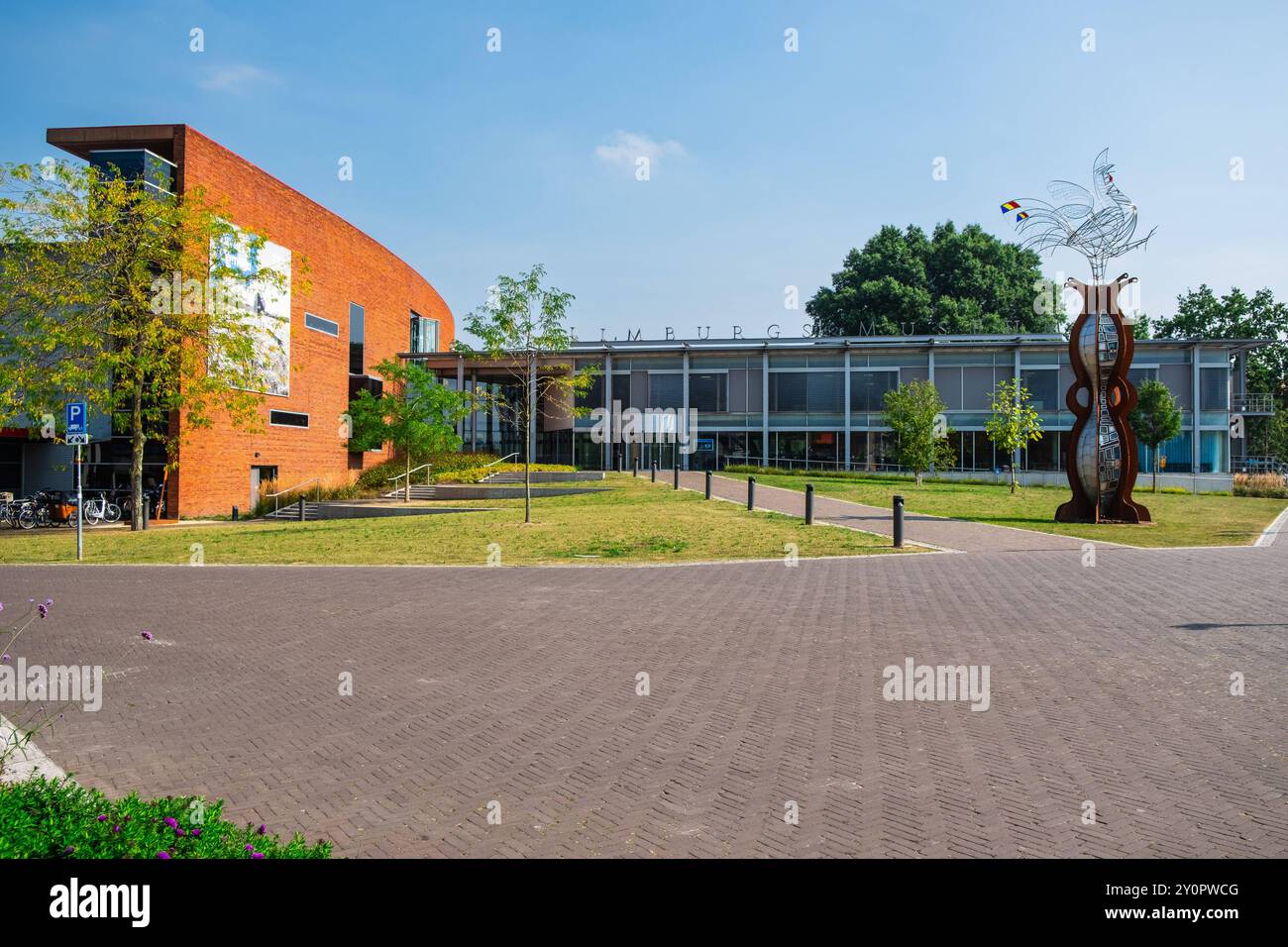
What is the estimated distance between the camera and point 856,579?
13.1m

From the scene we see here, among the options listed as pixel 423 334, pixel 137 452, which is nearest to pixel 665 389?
pixel 423 334

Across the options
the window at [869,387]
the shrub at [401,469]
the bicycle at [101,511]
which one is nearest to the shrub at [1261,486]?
the window at [869,387]

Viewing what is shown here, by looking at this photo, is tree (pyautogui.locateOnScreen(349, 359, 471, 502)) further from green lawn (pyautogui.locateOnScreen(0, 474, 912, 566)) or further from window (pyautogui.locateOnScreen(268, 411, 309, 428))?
green lawn (pyautogui.locateOnScreen(0, 474, 912, 566))

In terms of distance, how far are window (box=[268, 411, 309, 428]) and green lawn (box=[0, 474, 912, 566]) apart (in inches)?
418

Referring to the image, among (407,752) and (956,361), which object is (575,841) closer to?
(407,752)

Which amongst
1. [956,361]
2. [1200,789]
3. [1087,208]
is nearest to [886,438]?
[956,361]

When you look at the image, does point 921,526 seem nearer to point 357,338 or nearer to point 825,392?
point 825,392

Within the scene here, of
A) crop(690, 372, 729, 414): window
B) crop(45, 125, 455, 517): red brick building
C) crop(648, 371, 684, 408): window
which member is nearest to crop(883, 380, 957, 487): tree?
crop(690, 372, 729, 414): window

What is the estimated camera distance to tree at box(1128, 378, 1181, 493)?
136ft

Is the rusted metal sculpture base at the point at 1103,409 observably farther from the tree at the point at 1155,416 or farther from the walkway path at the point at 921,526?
the tree at the point at 1155,416

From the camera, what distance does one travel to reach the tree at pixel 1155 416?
4138 cm

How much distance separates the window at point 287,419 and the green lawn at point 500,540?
34.9 feet
